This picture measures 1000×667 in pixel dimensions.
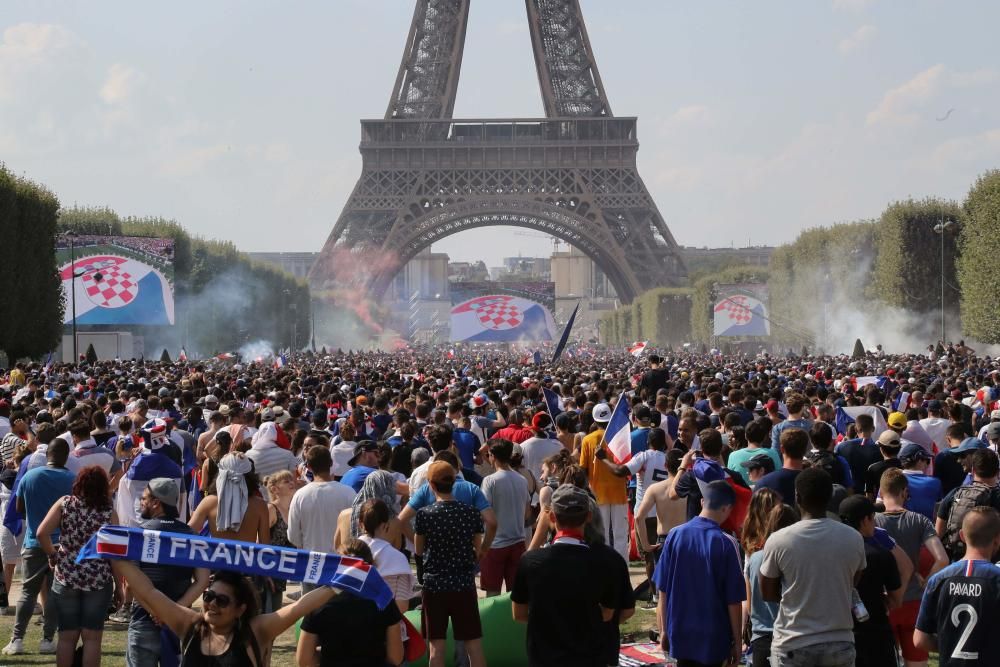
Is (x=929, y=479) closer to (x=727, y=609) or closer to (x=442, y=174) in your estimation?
(x=727, y=609)

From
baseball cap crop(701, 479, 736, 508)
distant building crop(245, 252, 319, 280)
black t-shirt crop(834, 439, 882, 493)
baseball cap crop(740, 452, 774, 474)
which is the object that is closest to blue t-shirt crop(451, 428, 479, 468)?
black t-shirt crop(834, 439, 882, 493)

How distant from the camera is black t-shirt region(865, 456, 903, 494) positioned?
10.3 m

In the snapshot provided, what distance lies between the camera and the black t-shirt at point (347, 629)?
6020 millimetres

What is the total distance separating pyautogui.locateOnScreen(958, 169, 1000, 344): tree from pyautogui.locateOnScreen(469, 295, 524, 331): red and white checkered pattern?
50.6 feet

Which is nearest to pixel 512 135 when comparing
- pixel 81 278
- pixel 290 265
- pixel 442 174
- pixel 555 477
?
pixel 442 174

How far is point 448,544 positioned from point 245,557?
3353 millimetres

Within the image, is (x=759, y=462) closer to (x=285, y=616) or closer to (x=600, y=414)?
(x=600, y=414)

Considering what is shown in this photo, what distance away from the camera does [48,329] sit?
46.9m

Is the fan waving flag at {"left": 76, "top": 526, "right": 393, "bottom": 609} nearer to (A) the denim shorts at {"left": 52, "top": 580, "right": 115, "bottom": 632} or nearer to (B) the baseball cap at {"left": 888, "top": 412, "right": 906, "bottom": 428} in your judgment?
(A) the denim shorts at {"left": 52, "top": 580, "right": 115, "bottom": 632}

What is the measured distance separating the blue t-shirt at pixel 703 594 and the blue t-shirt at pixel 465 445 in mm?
5561

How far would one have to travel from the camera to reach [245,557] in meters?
5.07

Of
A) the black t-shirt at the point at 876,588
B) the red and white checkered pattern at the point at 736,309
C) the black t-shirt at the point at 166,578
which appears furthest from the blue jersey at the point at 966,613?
the red and white checkered pattern at the point at 736,309

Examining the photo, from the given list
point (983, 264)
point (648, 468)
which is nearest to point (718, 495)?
point (648, 468)

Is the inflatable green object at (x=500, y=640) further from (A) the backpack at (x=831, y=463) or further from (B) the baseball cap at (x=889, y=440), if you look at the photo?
(B) the baseball cap at (x=889, y=440)
